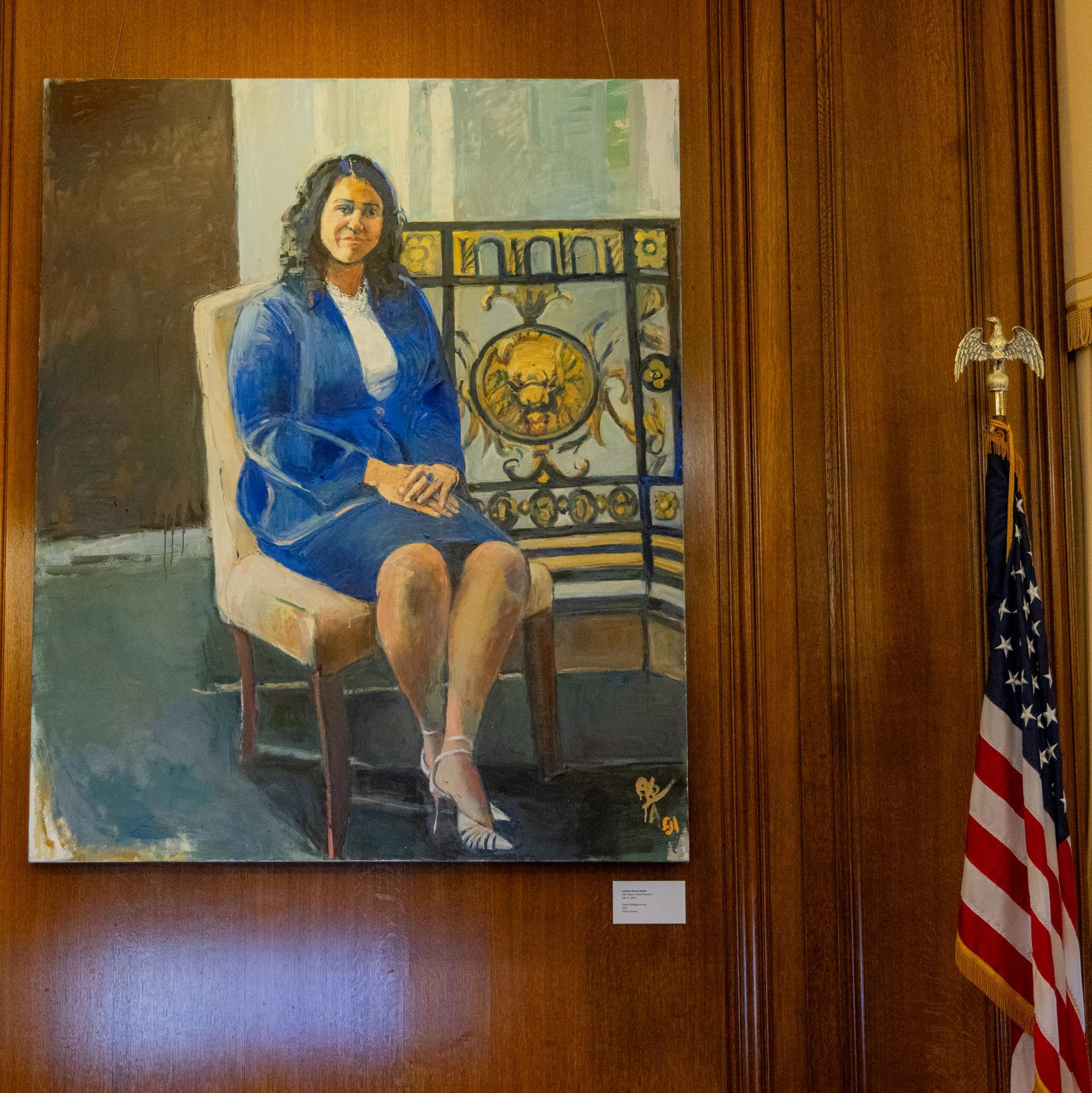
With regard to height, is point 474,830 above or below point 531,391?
below

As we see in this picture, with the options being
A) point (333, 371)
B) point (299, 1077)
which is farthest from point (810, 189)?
point (299, 1077)

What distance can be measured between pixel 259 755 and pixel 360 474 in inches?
26.3

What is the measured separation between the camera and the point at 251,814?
2432 mm

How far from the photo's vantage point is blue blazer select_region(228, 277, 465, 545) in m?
2.50

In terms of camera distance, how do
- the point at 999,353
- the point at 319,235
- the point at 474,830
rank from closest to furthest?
1. the point at 999,353
2. the point at 474,830
3. the point at 319,235

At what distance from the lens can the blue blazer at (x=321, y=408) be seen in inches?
98.3

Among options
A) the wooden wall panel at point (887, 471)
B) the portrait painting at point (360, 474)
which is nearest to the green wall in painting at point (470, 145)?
the portrait painting at point (360, 474)

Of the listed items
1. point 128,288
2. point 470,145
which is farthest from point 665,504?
point 128,288

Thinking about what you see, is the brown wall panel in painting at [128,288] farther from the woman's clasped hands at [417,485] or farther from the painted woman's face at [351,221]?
the woman's clasped hands at [417,485]

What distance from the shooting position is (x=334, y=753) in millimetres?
2443

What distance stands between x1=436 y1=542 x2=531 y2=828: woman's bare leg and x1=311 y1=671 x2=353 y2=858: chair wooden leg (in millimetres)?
212

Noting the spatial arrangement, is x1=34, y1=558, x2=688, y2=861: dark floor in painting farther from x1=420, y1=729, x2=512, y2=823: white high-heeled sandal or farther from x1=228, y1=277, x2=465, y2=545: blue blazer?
x1=228, y1=277, x2=465, y2=545: blue blazer

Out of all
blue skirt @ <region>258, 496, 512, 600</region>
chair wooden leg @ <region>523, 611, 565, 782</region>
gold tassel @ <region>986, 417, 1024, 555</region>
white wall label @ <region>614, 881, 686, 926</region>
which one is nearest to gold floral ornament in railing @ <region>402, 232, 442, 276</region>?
blue skirt @ <region>258, 496, 512, 600</region>
